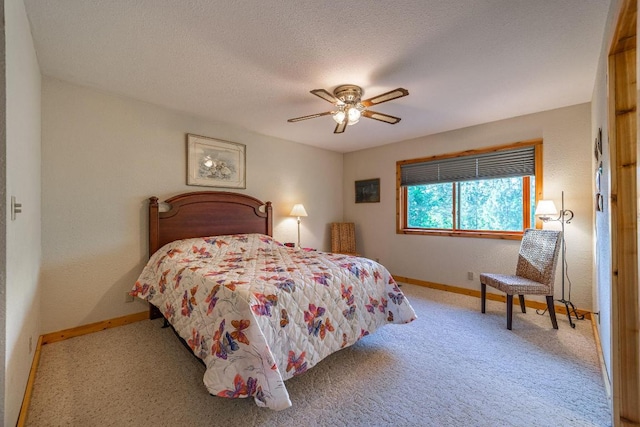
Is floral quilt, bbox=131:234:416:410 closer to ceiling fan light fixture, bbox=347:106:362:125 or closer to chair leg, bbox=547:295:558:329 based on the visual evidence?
ceiling fan light fixture, bbox=347:106:362:125

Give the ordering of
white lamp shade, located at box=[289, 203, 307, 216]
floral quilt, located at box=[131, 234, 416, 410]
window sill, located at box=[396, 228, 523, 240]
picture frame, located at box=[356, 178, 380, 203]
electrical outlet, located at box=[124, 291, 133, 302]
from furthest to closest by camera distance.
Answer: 1. picture frame, located at box=[356, 178, 380, 203]
2. white lamp shade, located at box=[289, 203, 307, 216]
3. window sill, located at box=[396, 228, 523, 240]
4. electrical outlet, located at box=[124, 291, 133, 302]
5. floral quilt, located at box=[131, 234, 416, 410]

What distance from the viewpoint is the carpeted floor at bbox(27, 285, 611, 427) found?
1.58 m

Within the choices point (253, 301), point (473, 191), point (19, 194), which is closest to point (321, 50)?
point (253, 301)

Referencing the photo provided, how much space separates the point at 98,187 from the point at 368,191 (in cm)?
384

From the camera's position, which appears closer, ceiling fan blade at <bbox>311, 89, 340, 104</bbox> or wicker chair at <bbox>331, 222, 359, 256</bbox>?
ceiling fan blade at <bbox>311, 89, 340, 104</bbox>

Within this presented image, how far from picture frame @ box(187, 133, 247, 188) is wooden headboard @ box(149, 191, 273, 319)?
0.60ft

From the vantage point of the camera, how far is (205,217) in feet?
11.1

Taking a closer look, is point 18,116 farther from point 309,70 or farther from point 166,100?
point 309,70

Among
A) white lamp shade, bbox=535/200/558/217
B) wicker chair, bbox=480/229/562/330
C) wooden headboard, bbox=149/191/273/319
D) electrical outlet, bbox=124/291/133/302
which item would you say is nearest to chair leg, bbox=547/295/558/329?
wicker chair, bbox=480/229/562/330

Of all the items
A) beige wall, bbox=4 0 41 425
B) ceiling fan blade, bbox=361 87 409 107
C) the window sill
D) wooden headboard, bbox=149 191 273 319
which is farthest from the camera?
the window sill

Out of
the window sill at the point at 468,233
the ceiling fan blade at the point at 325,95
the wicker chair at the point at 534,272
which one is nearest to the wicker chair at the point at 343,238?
the window sill at the point at 468,233

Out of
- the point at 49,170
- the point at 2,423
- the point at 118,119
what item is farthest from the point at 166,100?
the point at 2,423

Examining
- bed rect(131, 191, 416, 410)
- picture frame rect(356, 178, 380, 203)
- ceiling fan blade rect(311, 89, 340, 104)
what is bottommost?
bed rect(131, 191, 416, 410)

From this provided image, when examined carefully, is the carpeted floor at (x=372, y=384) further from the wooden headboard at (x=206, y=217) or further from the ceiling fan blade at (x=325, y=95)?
the ceiling fan blade at (x=325, y=95)
